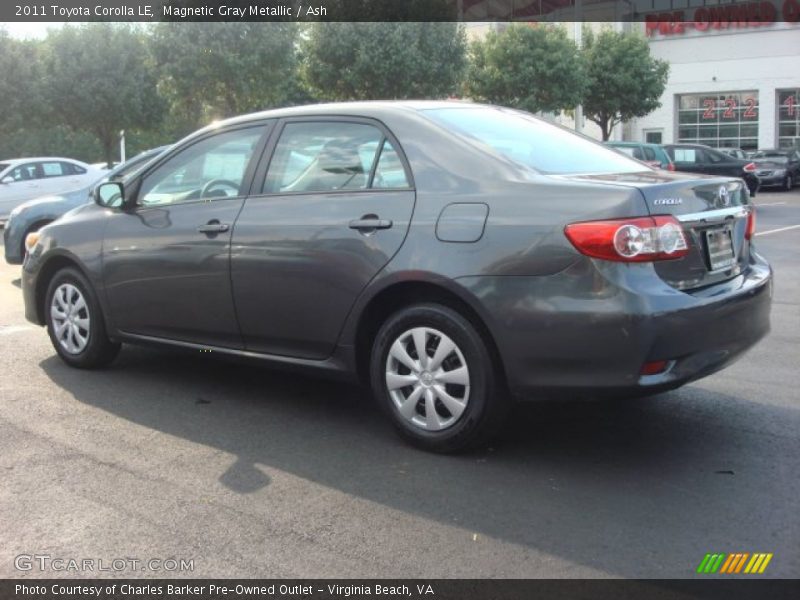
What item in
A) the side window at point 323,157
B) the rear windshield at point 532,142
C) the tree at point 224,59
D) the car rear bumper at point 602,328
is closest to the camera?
the car rear bumper at point 602,328

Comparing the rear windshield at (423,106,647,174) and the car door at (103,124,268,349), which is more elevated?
the rear windshield at (423,106,647,174)

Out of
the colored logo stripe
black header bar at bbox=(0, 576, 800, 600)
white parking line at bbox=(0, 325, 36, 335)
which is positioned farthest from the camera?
white parking line at bbox=(0, 325, 36, 335)

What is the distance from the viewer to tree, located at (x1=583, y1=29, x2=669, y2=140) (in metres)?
33.6

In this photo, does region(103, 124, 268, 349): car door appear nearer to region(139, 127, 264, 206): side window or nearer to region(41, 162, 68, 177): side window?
region(139, 127, 264, 206): side window

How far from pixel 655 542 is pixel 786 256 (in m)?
9.58

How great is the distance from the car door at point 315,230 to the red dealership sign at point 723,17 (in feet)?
129

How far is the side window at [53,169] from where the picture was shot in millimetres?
19578

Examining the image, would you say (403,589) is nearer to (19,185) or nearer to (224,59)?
(19,185)

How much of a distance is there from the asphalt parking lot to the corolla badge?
1.17 m

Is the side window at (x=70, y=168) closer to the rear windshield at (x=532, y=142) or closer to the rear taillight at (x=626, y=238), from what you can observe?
the rear windshield at (x=532, y=142)

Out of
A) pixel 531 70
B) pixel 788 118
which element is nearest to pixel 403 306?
pixel 531 70

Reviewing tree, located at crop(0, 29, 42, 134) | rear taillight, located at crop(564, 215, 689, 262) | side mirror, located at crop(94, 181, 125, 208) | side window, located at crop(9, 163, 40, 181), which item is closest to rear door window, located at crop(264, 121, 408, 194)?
rear taillight, located at crop(564, 215, 689, 262)

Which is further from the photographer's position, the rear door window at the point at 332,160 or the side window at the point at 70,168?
the side window at the point at 70,168

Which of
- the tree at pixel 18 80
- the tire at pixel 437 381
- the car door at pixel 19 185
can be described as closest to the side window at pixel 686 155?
the car door at pixel 19 185
